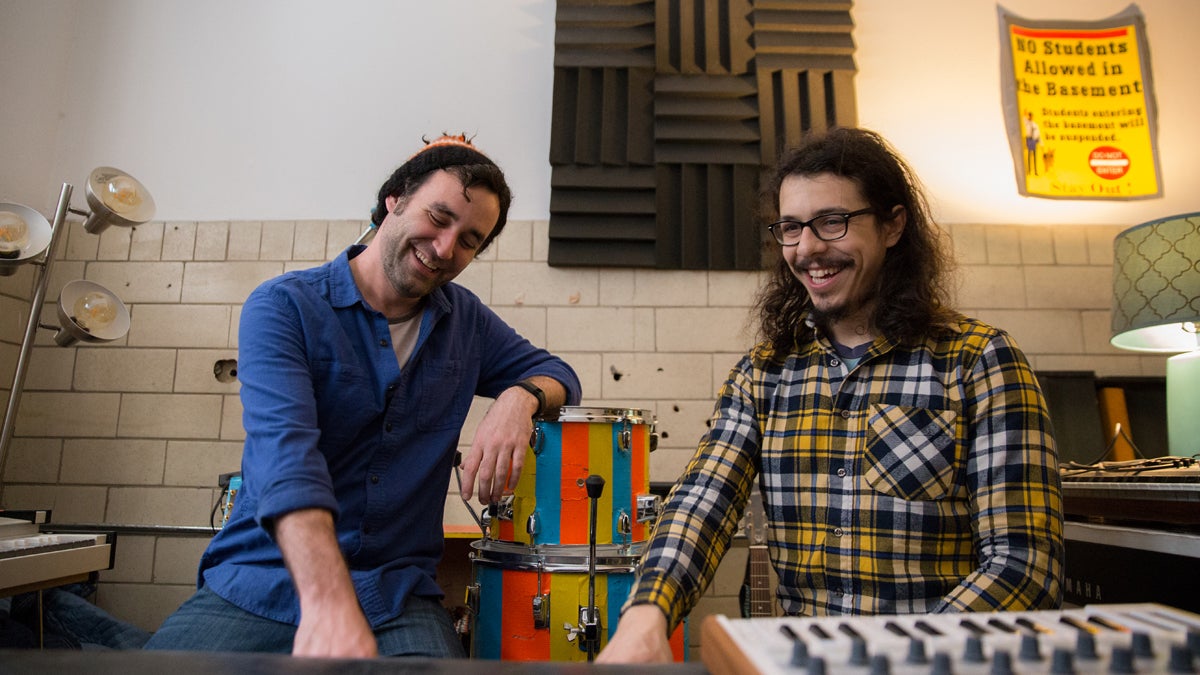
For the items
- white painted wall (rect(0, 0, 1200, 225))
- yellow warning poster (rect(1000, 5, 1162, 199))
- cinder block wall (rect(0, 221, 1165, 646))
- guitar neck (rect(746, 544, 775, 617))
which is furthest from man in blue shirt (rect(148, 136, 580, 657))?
yellow warning poster (rect(1000, 5, 1162, 199))

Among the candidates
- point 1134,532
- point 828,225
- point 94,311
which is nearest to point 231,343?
point 94,311

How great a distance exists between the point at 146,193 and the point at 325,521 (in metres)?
2.29

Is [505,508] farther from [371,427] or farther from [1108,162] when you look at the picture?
[1108,162]

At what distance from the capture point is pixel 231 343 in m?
3.05

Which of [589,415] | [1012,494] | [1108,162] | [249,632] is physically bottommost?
[249,632]

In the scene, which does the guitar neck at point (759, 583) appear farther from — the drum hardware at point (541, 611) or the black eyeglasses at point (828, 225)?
the black eyeglasses at point (828, 225)

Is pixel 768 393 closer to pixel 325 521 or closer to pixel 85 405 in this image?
pixel 325 521

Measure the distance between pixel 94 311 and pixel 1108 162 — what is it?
4.18 metres

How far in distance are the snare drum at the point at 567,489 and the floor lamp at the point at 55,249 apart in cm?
170

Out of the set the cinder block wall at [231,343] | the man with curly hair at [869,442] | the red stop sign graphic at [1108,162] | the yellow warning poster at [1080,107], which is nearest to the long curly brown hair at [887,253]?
the man with curly hair at [869,442]

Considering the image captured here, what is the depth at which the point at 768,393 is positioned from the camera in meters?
1.39

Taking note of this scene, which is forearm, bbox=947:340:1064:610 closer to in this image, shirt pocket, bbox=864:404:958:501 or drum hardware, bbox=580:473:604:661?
shirt pocket, bbox=864:404:958:501

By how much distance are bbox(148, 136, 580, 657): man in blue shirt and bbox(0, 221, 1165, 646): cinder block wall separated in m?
1.25

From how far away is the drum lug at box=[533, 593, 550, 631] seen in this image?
6.03ft
